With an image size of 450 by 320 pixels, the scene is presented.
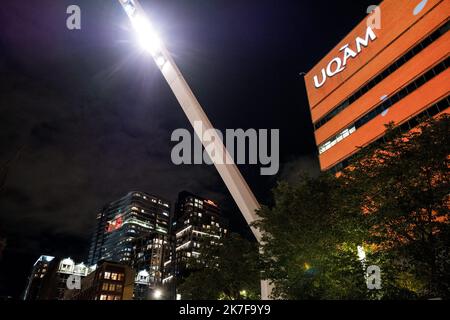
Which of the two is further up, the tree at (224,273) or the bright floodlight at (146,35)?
the bright floodlight at (146,35)

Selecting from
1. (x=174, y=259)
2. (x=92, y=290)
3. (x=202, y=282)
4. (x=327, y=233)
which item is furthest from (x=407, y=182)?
(x=174, y=259)

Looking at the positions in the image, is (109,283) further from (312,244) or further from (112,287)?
Answer: (312,244)

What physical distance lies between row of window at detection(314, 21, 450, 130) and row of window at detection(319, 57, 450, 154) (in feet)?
10.2

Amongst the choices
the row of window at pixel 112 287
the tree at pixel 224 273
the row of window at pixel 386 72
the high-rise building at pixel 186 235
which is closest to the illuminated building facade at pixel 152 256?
the high-rise building at pixel 186 235

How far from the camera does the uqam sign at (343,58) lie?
42.3m

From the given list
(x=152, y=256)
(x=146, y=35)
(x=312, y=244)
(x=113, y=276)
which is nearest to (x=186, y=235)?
(x=152, y=256)

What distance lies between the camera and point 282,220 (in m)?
18.3

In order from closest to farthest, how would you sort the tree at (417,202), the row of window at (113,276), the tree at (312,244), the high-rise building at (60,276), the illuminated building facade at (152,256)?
the tree at (417,202) → the tree at (312,244) → the row of window at (113,276) → the high-rise building at (60,276) → the illuminated building facade at (152,256)

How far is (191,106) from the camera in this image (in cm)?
2095

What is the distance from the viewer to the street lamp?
18984mm

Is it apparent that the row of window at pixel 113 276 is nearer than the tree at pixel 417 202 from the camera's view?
No

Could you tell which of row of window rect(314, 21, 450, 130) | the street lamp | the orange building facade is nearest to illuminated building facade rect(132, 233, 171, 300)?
row of window rect(314, 21, 450, 130)

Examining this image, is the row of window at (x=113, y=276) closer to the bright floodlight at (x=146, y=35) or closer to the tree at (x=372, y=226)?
the bright floodlight at (x=146, y=35)

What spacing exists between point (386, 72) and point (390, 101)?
405cm
